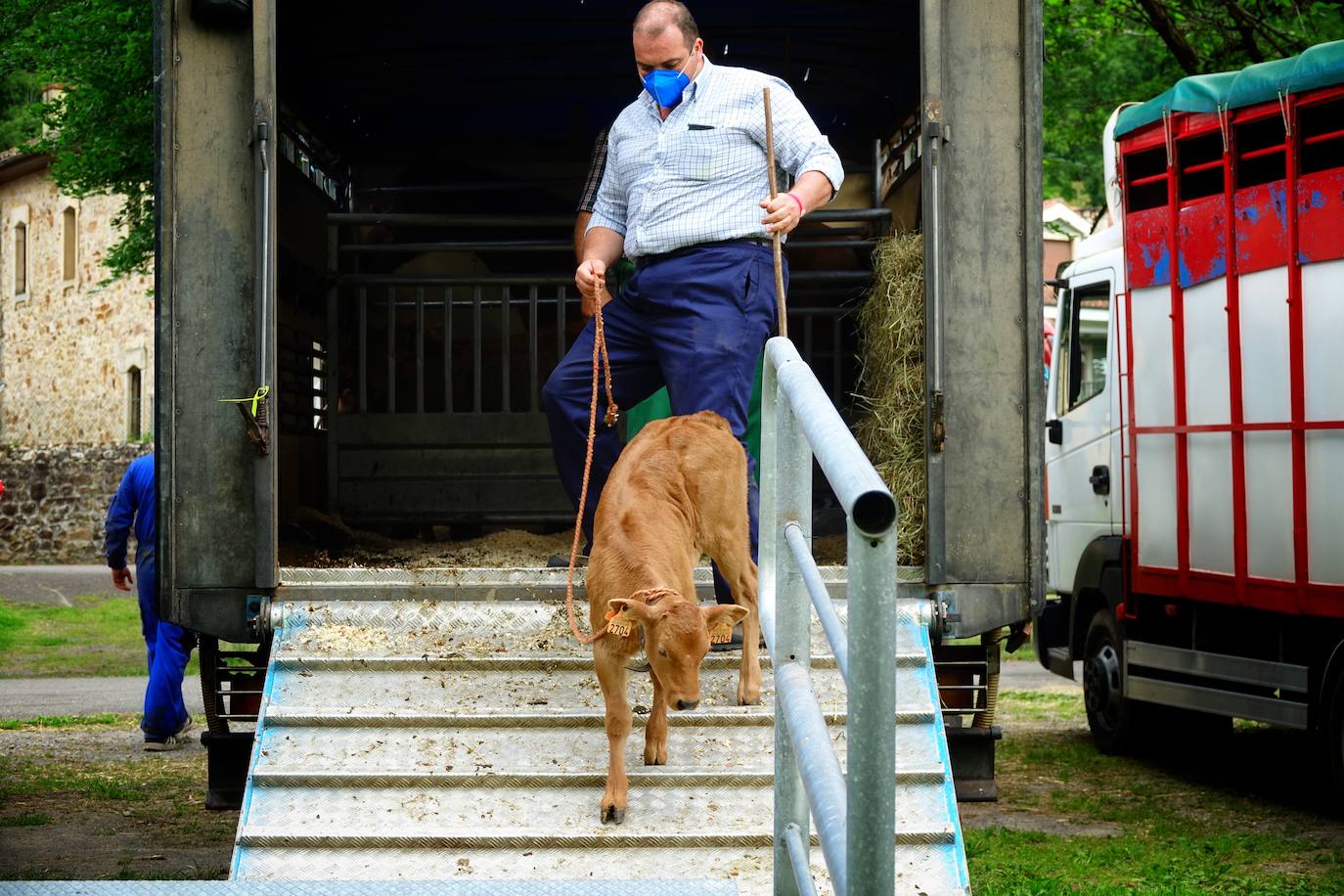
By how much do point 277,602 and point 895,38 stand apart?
469 cm

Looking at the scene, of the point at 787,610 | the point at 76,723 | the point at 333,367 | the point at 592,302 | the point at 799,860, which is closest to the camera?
the point at 799,860

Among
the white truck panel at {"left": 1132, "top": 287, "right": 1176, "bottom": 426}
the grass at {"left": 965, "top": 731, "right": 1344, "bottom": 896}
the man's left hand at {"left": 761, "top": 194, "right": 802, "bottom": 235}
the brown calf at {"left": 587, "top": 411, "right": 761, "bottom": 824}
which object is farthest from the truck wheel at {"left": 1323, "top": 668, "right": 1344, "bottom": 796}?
the man's left hand at {"left": 761, "top": 194, "right": 802, "bottom": 235}

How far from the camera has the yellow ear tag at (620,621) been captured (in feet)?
13.9

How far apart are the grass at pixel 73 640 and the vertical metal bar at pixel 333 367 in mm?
4819

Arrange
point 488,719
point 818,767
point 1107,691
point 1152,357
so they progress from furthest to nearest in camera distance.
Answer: point 1107,691, point 1152,357, point 488,719, point 818,767

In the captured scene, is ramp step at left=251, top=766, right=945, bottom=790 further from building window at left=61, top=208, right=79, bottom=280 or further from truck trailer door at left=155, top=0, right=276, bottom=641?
building window at left=61, top=208, right=79, bottom=280

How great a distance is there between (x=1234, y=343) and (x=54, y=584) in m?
17.1

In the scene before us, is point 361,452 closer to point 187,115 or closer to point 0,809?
point 0,809

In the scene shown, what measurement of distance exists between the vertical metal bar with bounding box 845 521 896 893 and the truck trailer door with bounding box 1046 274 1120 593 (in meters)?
8.29

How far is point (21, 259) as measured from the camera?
118ft

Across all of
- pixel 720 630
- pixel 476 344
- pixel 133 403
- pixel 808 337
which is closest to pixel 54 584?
pixel 133 403

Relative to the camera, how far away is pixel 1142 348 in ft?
30.2

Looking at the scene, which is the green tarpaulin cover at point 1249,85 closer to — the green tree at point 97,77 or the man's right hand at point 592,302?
the man's right hand at point 592,302

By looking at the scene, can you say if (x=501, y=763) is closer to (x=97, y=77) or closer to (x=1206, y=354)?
(x=1206, y=354)
